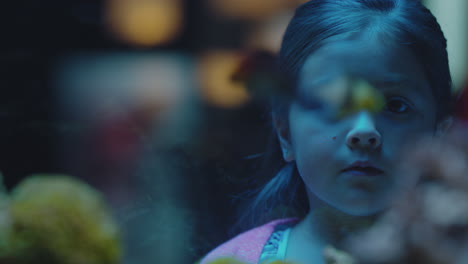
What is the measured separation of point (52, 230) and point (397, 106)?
484 millimetres

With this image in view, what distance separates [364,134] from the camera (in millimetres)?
660

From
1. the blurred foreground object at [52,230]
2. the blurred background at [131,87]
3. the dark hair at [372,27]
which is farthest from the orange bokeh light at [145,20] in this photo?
the blurred foreground object at [52,230]

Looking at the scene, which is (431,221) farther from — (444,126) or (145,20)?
(145,20)

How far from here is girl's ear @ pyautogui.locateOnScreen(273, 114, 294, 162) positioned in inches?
32.7

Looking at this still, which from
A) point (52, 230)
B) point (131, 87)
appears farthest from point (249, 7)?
point (52, 230)

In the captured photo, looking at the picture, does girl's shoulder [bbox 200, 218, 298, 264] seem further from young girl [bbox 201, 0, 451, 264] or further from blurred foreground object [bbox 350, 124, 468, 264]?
blurred foreground object [bbox 350, 124, 468, 264]

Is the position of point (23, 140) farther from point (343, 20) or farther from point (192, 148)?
point (343, 20)

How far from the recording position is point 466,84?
0.74 m

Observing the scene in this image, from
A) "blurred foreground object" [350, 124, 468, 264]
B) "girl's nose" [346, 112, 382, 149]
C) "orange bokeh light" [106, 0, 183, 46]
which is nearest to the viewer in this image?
"blurred foreground object" [350, 124, 468, 264]

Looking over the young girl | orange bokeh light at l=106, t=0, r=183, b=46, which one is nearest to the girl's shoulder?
the young girl

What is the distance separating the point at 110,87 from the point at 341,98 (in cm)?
37

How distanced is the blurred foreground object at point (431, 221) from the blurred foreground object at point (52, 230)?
301mm

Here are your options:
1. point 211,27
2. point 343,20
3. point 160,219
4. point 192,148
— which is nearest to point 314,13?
point 343,20

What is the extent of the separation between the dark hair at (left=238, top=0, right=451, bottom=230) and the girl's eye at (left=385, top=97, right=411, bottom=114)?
2.5 inches
